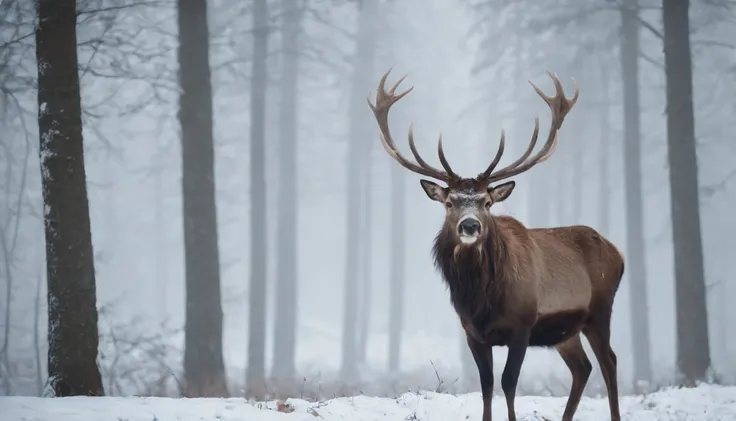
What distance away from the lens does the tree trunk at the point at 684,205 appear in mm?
11648

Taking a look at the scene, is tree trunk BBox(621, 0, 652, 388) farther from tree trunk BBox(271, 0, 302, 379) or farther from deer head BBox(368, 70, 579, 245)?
deer head BBox(368, 70, 579, 245)

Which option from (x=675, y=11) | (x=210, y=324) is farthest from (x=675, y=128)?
(x=210, y=324)

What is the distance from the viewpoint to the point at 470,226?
631 cm

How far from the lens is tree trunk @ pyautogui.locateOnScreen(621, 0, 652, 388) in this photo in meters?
16.6

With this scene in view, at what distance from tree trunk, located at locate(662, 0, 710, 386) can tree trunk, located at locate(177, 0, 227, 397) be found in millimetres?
7075

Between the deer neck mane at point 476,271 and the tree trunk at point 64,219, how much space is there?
11.4ft

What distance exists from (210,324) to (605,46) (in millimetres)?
10387

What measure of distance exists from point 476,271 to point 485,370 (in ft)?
2.83

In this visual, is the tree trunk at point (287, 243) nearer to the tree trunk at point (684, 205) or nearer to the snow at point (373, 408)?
the tree trunk at point (684, 205)

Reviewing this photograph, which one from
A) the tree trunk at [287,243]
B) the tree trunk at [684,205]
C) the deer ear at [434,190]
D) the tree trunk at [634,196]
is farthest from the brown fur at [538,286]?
the tree trunk at [287,243]

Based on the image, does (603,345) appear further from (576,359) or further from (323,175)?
(323,175)

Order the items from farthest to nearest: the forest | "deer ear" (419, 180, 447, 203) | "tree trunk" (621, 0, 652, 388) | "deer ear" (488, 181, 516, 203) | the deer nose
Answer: "tree trunk" (621, 0, 652, 388), the forest, "deer ear" (419, 180, 447, 203), "deer ear" (488, 181, 516, 203), the deer nose

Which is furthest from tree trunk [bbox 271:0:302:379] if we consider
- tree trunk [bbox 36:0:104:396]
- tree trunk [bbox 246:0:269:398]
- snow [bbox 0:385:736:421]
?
tree trunk [bbox 36:0:104:396]

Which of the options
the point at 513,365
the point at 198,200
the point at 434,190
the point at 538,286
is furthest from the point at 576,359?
the point at 198,200
